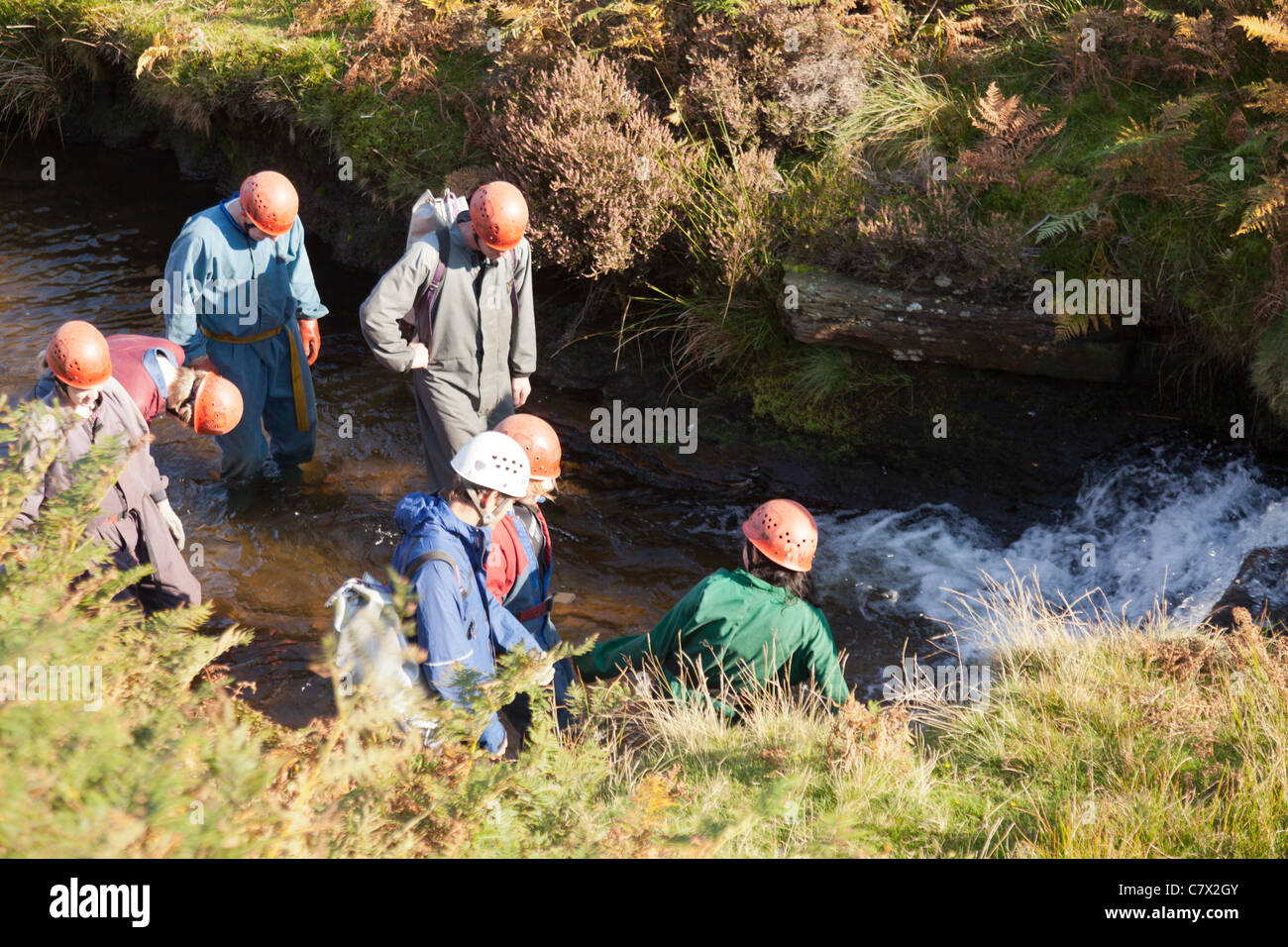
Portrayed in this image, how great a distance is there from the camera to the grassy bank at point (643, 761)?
196 cm

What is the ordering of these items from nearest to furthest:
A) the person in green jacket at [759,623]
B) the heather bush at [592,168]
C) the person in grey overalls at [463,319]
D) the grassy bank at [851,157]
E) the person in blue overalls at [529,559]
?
the person in green jacket at [759,623]
the person in blue overalls at [529,559]
the person in grey overalls at [463,319]
the grassy bank at [851,157]
the heather bush at [592,168]

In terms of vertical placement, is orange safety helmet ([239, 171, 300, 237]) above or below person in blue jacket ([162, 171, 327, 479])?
above

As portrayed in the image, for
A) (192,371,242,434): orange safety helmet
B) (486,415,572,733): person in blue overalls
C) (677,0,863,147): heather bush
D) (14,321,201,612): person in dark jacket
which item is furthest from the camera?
(677,0,863,147): heather bush

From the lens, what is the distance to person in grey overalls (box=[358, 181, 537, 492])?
529 cm

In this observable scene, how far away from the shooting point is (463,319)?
554cm

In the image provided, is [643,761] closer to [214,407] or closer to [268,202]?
[214,407]

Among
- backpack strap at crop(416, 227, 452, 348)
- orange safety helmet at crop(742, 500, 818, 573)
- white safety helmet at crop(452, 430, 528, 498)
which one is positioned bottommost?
orange safety helmet at crop(742, 500, 818, 573)

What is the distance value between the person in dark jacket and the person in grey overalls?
1355 millimetres

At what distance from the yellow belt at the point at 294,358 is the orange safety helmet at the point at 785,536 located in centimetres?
381

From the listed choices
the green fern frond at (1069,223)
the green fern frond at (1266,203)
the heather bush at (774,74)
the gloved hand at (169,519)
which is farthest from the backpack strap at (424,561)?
the heather bush at (774,74)

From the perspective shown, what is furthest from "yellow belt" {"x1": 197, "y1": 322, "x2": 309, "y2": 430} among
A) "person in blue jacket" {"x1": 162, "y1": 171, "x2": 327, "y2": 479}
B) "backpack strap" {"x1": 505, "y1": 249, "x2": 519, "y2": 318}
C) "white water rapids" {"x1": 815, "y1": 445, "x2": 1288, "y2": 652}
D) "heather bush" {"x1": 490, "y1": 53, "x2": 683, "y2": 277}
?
"white water rapids" {"x1": 815, "y1": 445, "x2": 1288, "y2": 652}

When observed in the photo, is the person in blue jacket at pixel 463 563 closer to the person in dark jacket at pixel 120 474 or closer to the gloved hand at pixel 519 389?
the person in dark jacket at pixel 120 474

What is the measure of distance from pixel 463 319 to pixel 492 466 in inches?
81.0

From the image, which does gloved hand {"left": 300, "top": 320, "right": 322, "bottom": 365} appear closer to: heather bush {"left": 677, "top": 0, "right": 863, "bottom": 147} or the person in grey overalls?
the person in grey overalls
